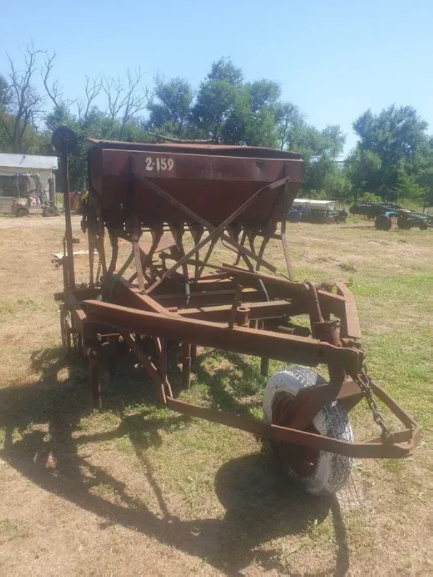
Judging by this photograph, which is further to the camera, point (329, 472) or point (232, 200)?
point (232, 200)

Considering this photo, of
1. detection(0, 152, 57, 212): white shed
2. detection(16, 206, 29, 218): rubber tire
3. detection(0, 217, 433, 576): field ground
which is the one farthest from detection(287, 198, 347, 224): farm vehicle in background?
detection(0, 217, 433, 576): field ground

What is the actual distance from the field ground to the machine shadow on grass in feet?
0.03

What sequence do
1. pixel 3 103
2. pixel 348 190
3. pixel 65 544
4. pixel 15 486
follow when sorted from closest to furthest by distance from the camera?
pixel 65 544 → pixel 15 486 → pixel 348 190 → pixel 3 103

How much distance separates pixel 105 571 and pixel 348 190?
1856 inches

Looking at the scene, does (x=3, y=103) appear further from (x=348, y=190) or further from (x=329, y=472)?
(x=329, y=472)

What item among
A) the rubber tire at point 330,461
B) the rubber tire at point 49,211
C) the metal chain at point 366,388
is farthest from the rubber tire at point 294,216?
the metal chain at point 366,388

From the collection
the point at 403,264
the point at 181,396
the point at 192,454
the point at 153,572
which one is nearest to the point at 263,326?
the point at 181,396

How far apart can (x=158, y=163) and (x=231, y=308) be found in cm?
180

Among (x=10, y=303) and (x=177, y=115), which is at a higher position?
(x=177, y=115)

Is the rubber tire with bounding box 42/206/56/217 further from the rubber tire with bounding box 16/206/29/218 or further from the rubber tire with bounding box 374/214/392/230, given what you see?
the rubber tire with bounding box 374/214/392/230

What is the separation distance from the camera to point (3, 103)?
51.9m

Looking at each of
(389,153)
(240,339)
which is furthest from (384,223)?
(389,153)

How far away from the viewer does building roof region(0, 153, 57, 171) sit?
28.4 metres

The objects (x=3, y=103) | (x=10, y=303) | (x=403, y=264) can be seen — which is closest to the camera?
(x=10, y=303)
